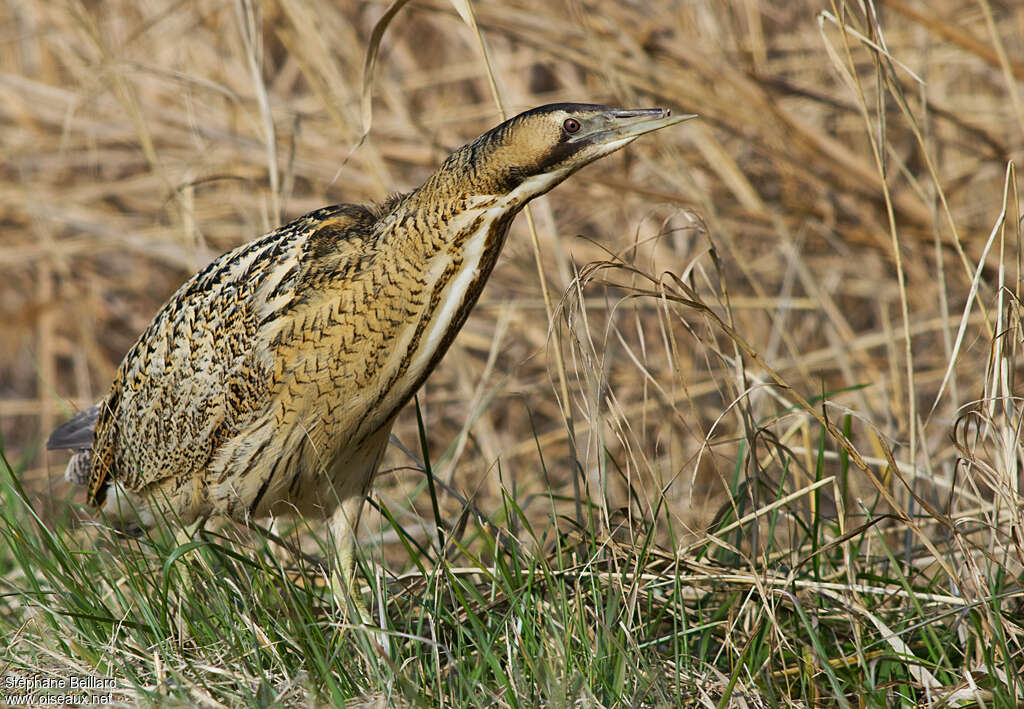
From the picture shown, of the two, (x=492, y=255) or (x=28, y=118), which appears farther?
(x=28, y=118)

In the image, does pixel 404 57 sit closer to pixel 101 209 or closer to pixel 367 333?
pixel 101 209

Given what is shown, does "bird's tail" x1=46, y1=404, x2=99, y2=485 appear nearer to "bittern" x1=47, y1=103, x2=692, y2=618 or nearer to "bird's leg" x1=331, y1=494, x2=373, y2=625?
"bittern" x1=47, y1=103, x2=692, y2=618

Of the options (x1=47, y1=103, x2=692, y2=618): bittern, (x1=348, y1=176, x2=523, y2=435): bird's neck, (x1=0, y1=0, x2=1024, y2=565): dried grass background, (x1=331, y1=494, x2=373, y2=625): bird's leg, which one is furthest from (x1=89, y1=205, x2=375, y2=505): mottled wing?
(x1=0, y1=0, x2=1024, y2=565): dried grass background

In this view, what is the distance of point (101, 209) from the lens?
4.73 m

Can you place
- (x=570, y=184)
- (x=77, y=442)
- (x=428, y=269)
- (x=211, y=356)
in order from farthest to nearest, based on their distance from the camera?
(x=570, y=184) → (x=77, y=442) → (x=211, y=356) → (x=428, y=269)

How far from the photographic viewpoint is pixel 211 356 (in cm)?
219

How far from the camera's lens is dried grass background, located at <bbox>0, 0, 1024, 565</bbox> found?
3.28m

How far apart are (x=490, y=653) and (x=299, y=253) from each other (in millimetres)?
827

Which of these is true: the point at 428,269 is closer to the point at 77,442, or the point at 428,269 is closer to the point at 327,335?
the point at 327,335

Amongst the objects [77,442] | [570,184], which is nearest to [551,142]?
[77,442]

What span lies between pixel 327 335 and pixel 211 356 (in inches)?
12.6

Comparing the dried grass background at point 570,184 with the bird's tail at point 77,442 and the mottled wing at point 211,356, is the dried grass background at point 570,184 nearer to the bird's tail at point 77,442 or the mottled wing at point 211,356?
the bird's tail at point 77,442

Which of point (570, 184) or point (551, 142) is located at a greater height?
point (551, 142)

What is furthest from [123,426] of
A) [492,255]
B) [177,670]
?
[492,255]
